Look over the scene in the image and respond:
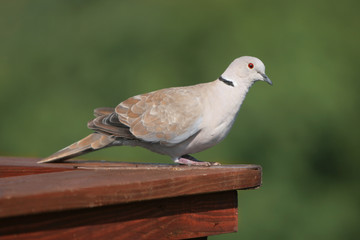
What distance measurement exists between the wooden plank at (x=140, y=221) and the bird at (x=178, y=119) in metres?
0.72

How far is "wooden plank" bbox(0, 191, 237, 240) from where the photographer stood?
1692 millimetres

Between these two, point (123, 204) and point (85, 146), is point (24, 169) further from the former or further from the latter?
point (123, 204)

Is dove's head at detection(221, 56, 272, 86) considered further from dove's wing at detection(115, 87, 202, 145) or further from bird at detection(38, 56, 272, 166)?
dove's wing at detection(115, 87, 202, 145)

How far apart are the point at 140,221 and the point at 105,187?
0.82 ft

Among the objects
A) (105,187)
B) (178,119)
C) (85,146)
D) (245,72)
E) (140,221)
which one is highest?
(245,72)

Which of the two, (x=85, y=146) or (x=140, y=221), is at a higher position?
(x=85, y=146)

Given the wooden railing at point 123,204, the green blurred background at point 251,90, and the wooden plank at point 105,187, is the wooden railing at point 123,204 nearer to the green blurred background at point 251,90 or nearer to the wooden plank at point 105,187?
the wooden plank at point 105,187

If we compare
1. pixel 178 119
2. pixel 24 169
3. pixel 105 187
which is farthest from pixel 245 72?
pixel 105 187

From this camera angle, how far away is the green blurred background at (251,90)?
5070 mm

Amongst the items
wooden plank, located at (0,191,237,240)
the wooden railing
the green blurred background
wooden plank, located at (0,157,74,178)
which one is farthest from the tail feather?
the green blurred background

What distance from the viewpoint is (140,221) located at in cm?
203

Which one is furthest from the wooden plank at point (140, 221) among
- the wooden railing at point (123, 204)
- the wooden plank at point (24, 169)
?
the wooden plank at point (24, 169)

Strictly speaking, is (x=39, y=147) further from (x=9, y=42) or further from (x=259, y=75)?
(x=259, y=75)

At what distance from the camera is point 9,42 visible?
20.3 ft
